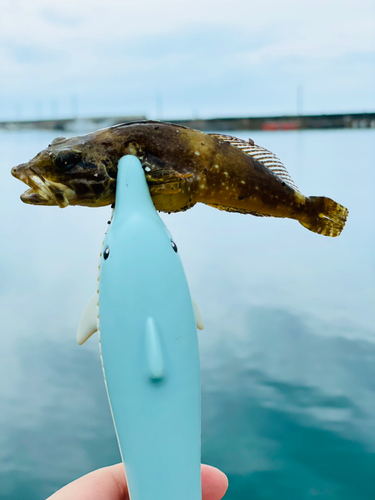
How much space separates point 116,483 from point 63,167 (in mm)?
979

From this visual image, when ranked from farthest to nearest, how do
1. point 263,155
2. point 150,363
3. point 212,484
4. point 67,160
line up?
point 212,484 → point 263,155 → point 67,160 → point 150,363

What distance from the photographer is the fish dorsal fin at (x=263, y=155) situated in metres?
1.42

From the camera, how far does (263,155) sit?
1.45m

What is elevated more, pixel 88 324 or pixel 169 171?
pixel 169 171

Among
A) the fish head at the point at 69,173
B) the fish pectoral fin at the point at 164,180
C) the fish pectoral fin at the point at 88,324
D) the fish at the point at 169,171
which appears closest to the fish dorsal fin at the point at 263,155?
the fish at the point at 169,171

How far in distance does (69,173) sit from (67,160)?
0.11ft

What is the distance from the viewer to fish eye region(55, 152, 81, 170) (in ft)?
4.00

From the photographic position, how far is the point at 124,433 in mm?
1122

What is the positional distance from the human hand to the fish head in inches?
33.1

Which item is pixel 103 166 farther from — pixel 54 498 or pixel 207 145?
pixel 54 498

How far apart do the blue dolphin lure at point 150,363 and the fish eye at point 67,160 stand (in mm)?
210

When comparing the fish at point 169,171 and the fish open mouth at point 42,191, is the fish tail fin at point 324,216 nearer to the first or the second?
the fish at point 169,171

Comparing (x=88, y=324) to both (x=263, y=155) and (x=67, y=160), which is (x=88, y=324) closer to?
(x=67, y=160)

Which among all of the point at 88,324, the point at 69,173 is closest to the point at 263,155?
the point at 69,173
